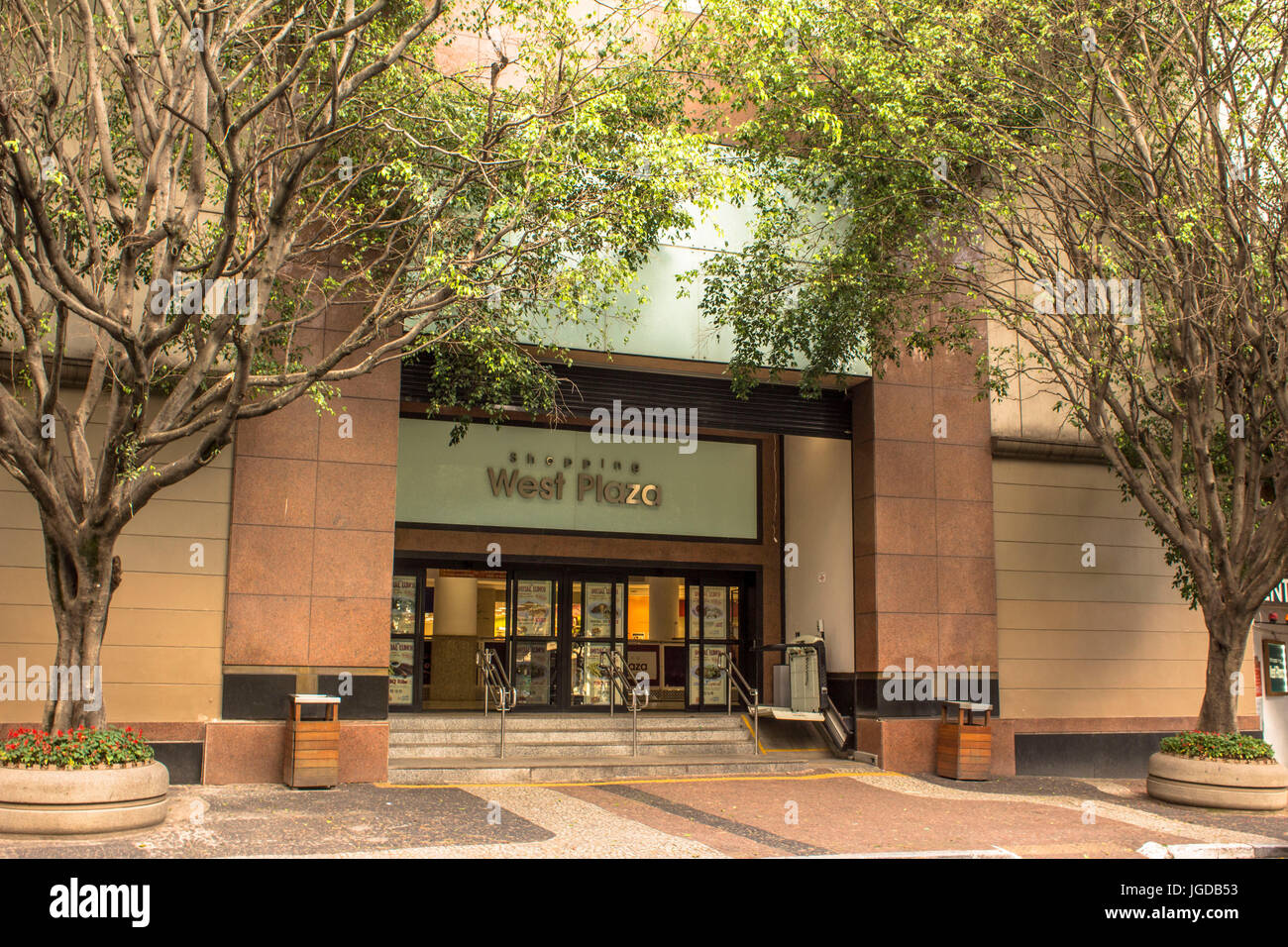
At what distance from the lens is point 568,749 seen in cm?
1422

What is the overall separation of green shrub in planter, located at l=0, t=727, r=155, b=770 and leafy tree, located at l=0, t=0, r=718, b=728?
0.35 m

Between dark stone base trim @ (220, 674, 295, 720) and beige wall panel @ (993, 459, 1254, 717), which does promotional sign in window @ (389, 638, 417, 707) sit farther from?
beige wall panel @ (993, 459, 1254, 717)

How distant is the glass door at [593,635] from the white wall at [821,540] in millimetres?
2800

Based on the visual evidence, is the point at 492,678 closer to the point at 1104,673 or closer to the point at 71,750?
the point at 71,750

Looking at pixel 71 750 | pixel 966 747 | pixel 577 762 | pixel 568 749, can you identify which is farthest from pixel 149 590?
pixel 966 747

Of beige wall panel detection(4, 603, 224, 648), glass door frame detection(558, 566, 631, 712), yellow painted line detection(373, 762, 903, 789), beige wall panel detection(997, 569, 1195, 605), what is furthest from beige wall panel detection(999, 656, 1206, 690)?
beige wall panel detection(4, 603, 224, 648)

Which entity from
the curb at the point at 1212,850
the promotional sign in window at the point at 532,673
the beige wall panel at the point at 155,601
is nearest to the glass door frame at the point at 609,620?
the promotional sign in window at the point at 532,673

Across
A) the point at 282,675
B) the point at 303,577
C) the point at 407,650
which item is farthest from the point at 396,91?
the point at 407,650

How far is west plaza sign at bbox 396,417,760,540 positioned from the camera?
52.5 feet

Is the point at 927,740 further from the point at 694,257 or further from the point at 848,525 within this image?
the point at 694,257

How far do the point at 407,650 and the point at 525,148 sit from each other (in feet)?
27.8

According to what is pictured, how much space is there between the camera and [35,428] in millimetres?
9141

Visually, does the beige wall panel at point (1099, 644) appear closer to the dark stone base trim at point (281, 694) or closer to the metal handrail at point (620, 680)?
the metal handrail at point (620, 680)

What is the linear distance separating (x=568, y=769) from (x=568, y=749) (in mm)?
1359
